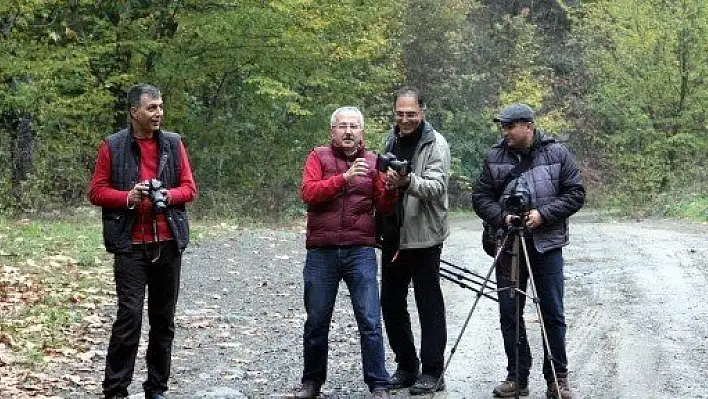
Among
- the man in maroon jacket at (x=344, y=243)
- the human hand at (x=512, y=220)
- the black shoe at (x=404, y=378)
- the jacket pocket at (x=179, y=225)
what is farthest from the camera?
the black shoe at (x=404, y=378)

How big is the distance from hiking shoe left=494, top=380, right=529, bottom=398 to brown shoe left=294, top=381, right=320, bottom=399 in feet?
3.93

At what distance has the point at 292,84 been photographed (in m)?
22.7

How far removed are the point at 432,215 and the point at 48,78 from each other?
1212 cm

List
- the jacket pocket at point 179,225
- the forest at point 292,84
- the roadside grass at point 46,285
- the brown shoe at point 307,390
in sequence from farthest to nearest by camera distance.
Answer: the forest at point 292,84, the roadside grass at point 46,285, the brown shoe at point 307,390, the jacket pocket at point 179,225

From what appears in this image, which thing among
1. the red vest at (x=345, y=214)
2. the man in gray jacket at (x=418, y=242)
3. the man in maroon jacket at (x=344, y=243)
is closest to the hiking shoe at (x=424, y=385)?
the man in gray jacket at (x=418, y=242)

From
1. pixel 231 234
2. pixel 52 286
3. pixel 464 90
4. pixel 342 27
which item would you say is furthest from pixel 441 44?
pixel 52 286

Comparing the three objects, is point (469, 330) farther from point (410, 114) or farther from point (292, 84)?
point (292, 84)

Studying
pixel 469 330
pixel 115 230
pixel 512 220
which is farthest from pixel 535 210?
pixel 469 330

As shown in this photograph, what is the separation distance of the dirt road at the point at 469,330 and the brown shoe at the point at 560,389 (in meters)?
0.23

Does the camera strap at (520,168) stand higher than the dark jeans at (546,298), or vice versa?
the camera strap at (520,168)

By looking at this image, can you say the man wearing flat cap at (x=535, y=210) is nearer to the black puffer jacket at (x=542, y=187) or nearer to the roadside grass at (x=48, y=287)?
the black puffer jacket at (x=542, y=187)

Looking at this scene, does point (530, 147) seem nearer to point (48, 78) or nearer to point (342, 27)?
point (48, 78)

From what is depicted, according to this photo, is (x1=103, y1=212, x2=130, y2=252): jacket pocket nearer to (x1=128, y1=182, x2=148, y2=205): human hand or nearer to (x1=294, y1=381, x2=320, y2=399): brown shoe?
(x1=128, y1=182, x2=148, y2=205): human hand

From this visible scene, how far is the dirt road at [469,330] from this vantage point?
7.37 metres
